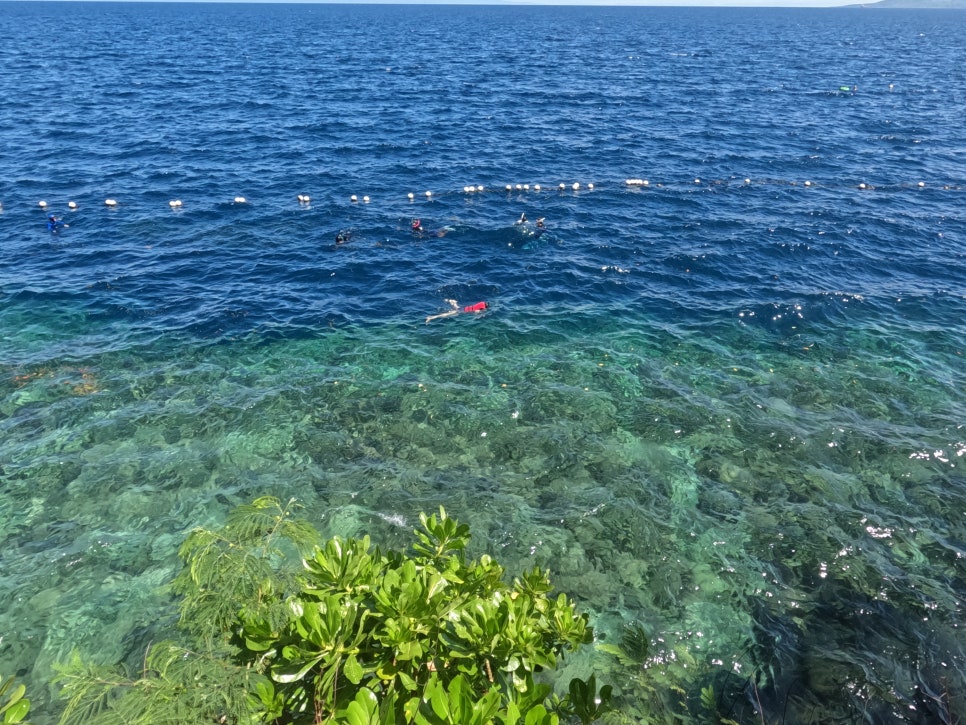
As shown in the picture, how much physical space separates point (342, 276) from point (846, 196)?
114 ft

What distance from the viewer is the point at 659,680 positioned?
10.8 m

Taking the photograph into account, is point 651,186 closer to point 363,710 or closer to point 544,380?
point 544,380

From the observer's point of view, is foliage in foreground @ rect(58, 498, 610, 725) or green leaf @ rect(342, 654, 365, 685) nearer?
green leaf @ rect(342, 654, 365, 685)

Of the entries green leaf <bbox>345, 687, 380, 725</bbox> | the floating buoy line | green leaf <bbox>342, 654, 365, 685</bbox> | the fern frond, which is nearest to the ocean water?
the floating buoy line

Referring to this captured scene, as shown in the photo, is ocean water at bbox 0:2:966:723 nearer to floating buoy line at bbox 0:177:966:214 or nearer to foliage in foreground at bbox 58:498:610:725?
floating buoy line at bbox 0:177:966:214

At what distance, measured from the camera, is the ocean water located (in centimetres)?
1216

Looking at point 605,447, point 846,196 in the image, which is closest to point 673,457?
point 605,447

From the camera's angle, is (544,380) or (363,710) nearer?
(363,710)

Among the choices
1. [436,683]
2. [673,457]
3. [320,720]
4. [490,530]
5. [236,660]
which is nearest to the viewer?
[436,683]

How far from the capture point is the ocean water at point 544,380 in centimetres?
1216

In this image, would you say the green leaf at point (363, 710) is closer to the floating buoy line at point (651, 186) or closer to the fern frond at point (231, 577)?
the fern frond at point (231, 577)

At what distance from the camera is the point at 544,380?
20109 millimetres

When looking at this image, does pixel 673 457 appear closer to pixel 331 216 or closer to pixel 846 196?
pixel 331 216

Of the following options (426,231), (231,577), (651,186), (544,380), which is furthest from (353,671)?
(651,186)
